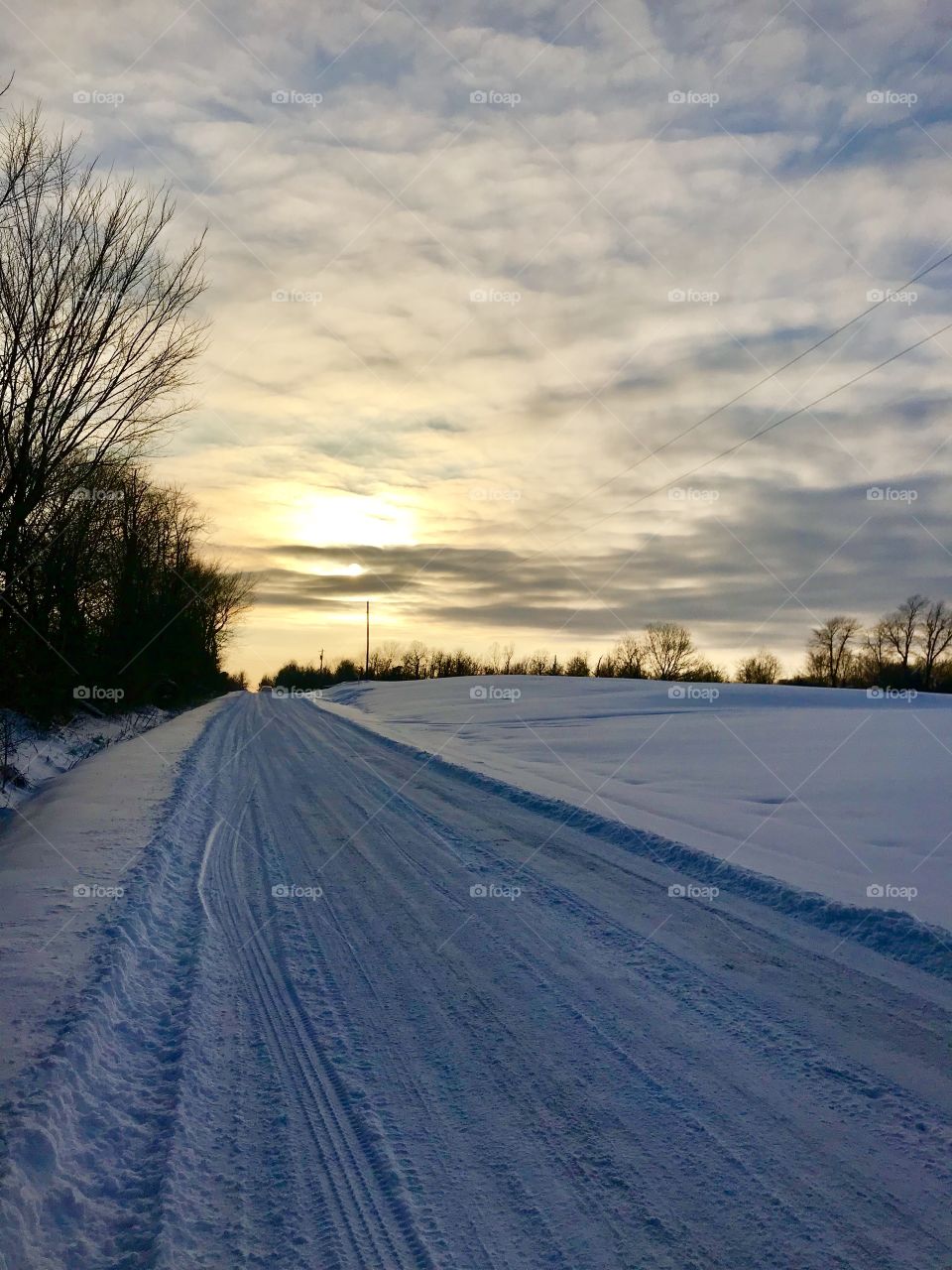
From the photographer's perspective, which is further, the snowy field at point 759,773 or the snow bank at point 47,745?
the snow bank at point 47,745

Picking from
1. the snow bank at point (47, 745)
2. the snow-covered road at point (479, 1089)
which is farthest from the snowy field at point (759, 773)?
the snow bank at point (47, 745)

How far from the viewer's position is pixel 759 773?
1352 centimetres

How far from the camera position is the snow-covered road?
2.86 meters

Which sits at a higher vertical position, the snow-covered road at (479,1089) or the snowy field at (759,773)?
the snowy field at (759,773)

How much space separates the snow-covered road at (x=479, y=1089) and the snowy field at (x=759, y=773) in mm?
1569

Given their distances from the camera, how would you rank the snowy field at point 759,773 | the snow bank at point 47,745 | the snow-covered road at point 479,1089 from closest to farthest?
the snow-covered road at point 479,1089 < the snowy field at point 759,773 < the snow bank at point 47,745

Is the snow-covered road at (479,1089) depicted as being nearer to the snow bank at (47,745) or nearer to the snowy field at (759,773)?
the snowy field at (759,773)

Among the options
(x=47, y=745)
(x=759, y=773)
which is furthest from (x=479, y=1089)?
(x=47, y=745)

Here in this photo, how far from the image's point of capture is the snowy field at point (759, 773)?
7727 mm

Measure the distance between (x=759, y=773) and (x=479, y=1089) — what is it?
1073 cm

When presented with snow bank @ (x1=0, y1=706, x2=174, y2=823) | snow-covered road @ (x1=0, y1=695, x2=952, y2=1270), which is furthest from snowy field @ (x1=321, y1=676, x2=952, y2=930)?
snow bank @ (x1=0, y1=706, x2=174, y2=823)

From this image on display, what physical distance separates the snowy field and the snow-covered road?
157 centimetres

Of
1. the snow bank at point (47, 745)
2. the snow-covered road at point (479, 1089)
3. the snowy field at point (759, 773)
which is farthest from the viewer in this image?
the snow bank at point (47, 745)

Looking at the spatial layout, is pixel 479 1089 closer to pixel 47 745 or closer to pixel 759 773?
pixel 759 773
